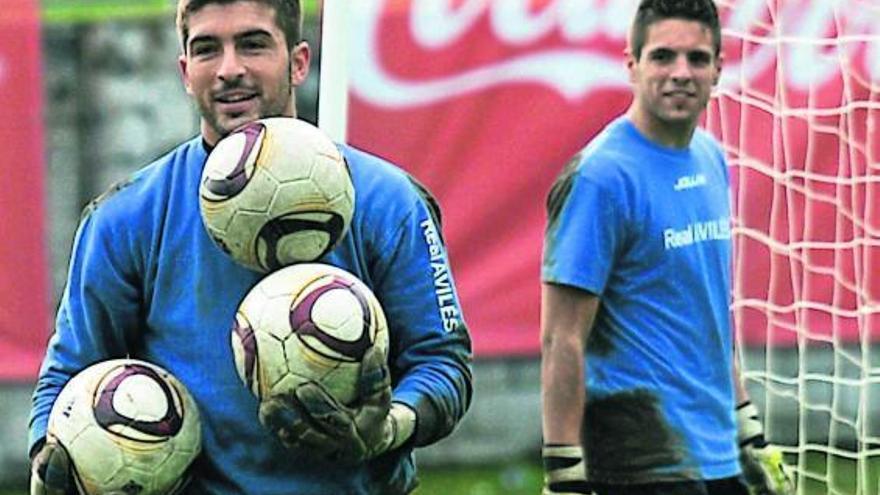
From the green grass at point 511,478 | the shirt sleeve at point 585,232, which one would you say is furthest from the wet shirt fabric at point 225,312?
the green grass at point 511,478

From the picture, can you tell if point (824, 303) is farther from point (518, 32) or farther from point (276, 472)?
point (276, 472)

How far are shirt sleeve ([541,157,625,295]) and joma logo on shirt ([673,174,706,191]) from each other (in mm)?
215

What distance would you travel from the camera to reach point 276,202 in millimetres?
3434

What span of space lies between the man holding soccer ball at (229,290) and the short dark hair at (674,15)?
227 centimetres

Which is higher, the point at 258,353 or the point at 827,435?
the point at 258,353

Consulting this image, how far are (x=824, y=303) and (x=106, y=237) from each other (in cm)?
527

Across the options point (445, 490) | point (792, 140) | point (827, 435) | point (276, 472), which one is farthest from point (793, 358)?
point (276, 472)

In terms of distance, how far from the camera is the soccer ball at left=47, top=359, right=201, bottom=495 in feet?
11.4

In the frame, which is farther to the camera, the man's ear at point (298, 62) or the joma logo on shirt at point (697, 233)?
the joma logo on shirt at point (697, 233)

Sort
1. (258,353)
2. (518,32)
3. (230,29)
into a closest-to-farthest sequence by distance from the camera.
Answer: (258,353) → (230,29) → (518,32)

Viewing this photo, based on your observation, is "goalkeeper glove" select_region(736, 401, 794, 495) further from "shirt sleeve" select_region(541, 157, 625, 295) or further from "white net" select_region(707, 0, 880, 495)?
"white net" select_region(707, 0, 880, 495)

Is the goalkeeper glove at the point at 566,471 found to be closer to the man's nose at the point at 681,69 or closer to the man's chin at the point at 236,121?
the man's nose at the point at 681,69

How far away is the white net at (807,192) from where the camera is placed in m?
8.32

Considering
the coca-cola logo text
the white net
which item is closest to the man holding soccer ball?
the white net
